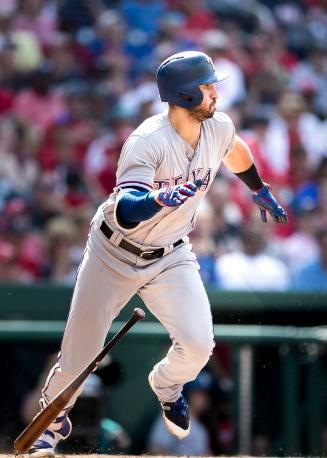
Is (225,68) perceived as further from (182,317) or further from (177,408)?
(182,317)

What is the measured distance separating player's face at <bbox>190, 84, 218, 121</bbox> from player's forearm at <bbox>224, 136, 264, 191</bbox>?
0.47 meters

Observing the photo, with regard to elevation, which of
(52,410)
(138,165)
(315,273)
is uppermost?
(138,165)

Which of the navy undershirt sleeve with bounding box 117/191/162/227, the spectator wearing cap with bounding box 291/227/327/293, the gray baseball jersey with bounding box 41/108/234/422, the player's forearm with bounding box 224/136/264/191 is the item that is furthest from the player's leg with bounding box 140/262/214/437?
the spectator wearing cap with bounding box 291/227/327/293

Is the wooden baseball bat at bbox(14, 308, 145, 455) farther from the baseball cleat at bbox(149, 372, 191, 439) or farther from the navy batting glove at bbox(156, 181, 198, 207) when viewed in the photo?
the navy batting glove at bbox(156, 181, 198, 207)

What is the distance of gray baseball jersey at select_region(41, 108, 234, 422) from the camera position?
16.3 ft

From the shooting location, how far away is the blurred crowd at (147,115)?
8.53 metres

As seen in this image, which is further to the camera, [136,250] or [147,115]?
[147,115]

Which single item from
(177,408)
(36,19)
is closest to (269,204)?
(177,408)

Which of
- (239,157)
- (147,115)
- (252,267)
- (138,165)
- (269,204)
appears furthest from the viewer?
(147,115)

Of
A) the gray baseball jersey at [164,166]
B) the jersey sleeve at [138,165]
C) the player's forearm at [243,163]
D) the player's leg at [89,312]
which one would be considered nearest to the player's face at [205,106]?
the gray baseball jersey at [164,166]

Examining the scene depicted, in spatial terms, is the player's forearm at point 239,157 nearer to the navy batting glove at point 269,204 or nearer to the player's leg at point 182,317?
the navy batting glove at point 269,204

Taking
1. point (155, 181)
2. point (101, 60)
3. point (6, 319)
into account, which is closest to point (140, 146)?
point (155, 181)

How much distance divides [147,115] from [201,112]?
189 inches

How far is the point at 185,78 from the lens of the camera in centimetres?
496
